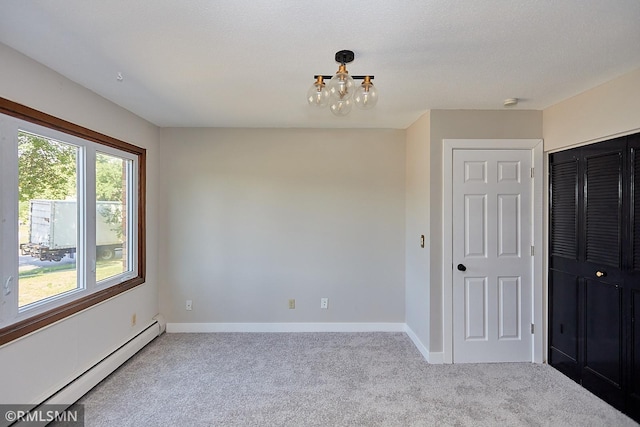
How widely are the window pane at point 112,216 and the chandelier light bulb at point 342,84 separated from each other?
2313 millimetres

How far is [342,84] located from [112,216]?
2.64 metres

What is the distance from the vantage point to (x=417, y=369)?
9.46 feet

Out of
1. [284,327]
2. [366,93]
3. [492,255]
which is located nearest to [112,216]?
[284,327]

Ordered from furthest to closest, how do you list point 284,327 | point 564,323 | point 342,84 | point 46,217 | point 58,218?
point 284,327, point 564,323, point 58,218, point 46,217, point 342,84

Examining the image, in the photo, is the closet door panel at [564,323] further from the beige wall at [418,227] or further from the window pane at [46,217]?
the window pane at [46,217]

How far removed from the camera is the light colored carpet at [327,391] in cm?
219

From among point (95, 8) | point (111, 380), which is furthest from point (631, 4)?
point (111, 380)

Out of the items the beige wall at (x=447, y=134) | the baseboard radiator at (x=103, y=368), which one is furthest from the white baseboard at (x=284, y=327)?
the beige wall at (x=447, y=134)

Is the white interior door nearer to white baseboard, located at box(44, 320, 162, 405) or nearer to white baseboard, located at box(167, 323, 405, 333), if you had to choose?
white baseboard, located at box(167, 323, 405, 333)

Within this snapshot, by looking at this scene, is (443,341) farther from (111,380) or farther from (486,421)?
(111,380)

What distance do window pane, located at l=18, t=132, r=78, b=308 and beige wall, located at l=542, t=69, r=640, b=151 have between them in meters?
4.14

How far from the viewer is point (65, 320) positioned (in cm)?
234

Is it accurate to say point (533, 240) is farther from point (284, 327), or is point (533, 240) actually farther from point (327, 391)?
point (284, 327)

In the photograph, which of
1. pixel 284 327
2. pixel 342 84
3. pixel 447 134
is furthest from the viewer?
pixel 284 327
